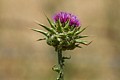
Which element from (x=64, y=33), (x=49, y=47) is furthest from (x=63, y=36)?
(x=49, y=47)

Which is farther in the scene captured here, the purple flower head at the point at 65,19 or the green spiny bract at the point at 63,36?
the purple flower head at the point at 65,19

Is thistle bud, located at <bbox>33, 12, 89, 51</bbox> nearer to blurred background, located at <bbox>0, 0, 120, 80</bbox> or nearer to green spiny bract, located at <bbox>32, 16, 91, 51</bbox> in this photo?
green spiny bract, located at <bbox>32, 16, 91, 51</bbox>

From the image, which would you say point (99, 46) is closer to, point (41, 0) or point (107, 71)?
point (107, 71)

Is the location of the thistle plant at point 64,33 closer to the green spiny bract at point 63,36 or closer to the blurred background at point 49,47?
the green spiny bract at point 63,36

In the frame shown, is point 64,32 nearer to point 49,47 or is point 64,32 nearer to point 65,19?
point 65,19

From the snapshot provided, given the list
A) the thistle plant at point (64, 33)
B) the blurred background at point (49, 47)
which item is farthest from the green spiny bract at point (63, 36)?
the blurred background at point (49, 47)

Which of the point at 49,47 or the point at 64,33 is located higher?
the point at 64,33

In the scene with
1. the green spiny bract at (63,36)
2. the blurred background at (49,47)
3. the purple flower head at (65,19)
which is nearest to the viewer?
the green spiny bract at (63,36)

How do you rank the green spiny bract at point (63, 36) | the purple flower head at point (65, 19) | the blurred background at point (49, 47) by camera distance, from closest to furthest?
the green spiny bract at point (63, 36) → the purple flower head at point (65, 19) → the blurred background at point (49, 47)

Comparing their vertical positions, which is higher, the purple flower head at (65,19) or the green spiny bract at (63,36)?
the purple flower head at (65,19)
